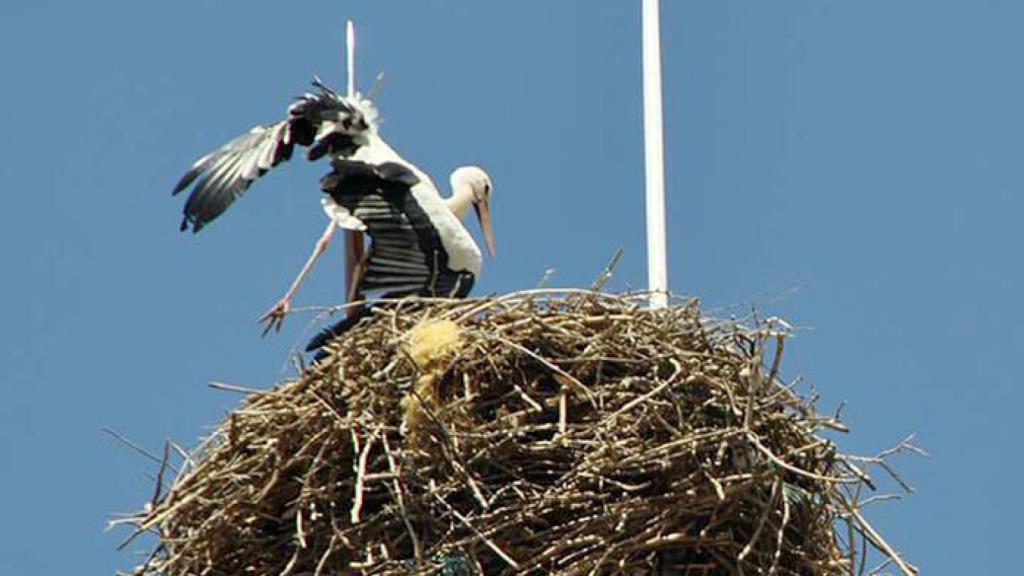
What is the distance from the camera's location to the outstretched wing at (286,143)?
11.6m

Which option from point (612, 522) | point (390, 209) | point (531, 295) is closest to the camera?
point (612, 522)

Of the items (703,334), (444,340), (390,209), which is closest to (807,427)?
(703,334)

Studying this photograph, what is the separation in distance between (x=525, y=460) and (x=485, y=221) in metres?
2.23

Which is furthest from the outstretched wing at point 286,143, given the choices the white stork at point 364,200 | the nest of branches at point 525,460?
the nest of branches at point 525,460

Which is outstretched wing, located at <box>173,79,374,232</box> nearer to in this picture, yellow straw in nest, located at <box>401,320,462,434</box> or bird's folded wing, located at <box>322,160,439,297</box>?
bird's folded wing, located at <box>322,160,439,297</box>

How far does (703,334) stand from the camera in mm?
10477

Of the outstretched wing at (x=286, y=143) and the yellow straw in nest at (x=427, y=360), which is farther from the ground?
the outstretched wing at (x=286, y=143)

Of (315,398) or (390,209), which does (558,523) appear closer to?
(315,398)

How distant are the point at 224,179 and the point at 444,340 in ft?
5.14

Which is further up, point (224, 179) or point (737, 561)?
point (224, 179)

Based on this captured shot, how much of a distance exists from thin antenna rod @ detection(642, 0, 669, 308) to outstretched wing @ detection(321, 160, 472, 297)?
2.44 feet

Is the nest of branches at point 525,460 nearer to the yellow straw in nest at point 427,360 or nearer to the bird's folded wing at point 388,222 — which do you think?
the yellow straw in nest at point 427,360

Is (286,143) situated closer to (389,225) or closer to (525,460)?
(389,225)

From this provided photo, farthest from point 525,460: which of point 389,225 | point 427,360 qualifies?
point 389,225
